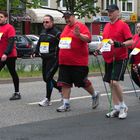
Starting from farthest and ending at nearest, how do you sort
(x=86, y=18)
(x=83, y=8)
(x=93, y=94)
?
1. (x=86, y=18)
2. (x=83, y=8)
3. (x=93, y=94)

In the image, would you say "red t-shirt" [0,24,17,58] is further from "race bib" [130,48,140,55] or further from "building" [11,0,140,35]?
"building" [11,0,140,35]

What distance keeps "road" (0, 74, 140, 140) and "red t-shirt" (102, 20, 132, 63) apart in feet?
3.49

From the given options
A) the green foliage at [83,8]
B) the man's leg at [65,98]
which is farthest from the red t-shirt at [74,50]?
the green foliage at [83,8]

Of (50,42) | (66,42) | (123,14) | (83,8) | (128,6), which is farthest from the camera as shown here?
(128,6)

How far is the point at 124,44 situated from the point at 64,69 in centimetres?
143

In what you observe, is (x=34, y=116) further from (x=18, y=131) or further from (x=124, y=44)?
(x=124, y=44)

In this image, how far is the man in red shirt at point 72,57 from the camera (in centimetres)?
920

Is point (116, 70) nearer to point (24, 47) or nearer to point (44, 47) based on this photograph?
point (44, 47)

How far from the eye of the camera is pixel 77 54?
9.30 metres

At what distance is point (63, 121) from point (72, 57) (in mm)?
1283

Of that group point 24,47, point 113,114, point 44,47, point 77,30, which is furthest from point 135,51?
point 24,47

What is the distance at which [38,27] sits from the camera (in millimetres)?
48969

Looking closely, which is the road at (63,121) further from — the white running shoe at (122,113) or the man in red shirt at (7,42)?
the man in red shirt at (7,42)

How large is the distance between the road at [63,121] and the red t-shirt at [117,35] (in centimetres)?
106
